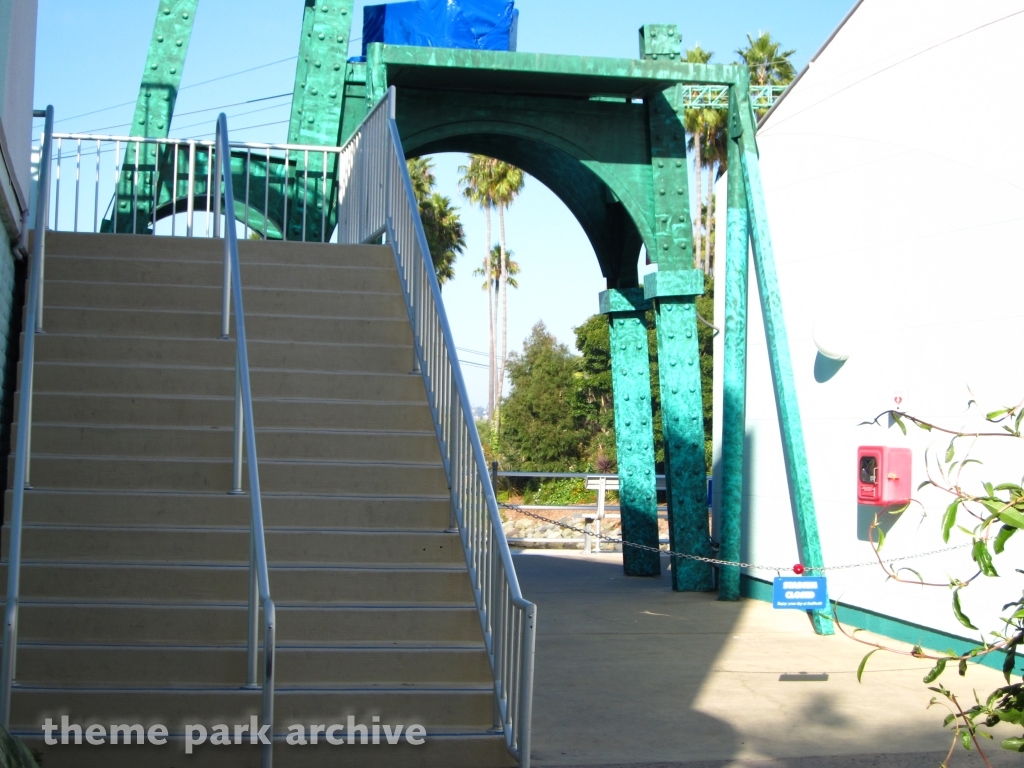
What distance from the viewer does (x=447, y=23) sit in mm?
11172

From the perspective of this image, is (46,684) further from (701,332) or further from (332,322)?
(701,332)

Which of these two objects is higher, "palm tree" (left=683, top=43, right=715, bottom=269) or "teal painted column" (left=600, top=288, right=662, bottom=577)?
"palm tree" (left=683, top=43, right=715, bottom=269)

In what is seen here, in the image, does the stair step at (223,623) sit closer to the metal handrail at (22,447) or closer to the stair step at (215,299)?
the metal handrail at (22,447)

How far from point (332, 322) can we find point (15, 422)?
202cm

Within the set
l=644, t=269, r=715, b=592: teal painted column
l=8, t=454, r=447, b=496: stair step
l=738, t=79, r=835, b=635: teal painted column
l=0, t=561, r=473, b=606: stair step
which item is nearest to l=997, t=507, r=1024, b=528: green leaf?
l=0, t=561, r=473, b=606: stair step

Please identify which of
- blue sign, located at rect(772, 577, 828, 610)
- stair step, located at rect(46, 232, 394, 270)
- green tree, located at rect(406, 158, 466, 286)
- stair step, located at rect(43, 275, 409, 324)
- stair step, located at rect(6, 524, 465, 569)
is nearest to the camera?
stair step, located at rect(6, 524, 465, 569)

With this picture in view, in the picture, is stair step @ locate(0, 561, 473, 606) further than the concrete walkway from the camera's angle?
Yes

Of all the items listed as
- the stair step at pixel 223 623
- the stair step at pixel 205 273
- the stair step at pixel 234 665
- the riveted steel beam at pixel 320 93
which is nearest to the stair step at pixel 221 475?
the stair step at pixel 223 623

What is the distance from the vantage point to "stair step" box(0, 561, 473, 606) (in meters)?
5.56

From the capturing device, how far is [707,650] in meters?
8.18

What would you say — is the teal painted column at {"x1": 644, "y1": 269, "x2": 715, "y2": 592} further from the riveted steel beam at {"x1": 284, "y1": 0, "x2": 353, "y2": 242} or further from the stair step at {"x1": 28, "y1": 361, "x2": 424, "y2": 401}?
the stair step at {"x1": 28, "y1": 361, "x2": 424, "y2": 401}

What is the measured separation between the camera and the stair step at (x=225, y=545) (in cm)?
574

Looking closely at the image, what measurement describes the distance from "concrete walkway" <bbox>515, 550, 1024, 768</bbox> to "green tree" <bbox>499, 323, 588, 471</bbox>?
1089 inches

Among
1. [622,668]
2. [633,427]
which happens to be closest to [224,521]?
[622,668]
